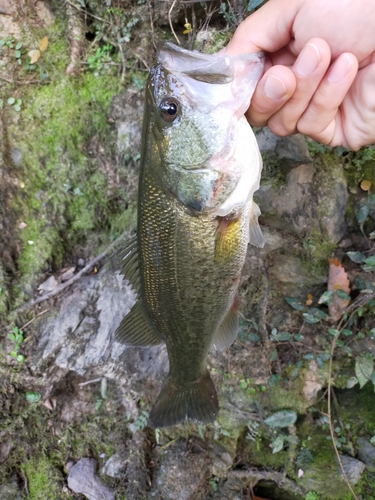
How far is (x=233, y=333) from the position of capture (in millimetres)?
2033

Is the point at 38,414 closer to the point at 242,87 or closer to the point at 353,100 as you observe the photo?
the point at 242,87

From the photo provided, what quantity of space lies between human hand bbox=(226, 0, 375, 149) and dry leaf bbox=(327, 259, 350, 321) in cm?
107

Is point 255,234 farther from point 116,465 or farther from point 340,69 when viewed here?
point 116,465

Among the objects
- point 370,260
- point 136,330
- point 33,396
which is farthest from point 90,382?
point 370,260

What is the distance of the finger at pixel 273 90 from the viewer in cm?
135

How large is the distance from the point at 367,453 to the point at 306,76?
2687mm

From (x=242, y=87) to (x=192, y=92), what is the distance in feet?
0.68

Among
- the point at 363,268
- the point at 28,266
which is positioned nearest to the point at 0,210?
the point at 28,266

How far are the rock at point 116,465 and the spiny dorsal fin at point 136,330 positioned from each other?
1.59 meters

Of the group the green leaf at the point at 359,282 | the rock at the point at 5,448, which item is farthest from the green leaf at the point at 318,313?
the rock at the point at 5,448

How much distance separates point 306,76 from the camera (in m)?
1.35

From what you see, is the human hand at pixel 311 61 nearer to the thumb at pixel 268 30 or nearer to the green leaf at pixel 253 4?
the thumb at pixel 268 30

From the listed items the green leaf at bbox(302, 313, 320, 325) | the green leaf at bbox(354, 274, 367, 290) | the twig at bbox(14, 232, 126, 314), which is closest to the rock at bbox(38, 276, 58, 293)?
the twig at bbox(14, 232, 126, 314)

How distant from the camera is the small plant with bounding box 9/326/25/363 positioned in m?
2.92
